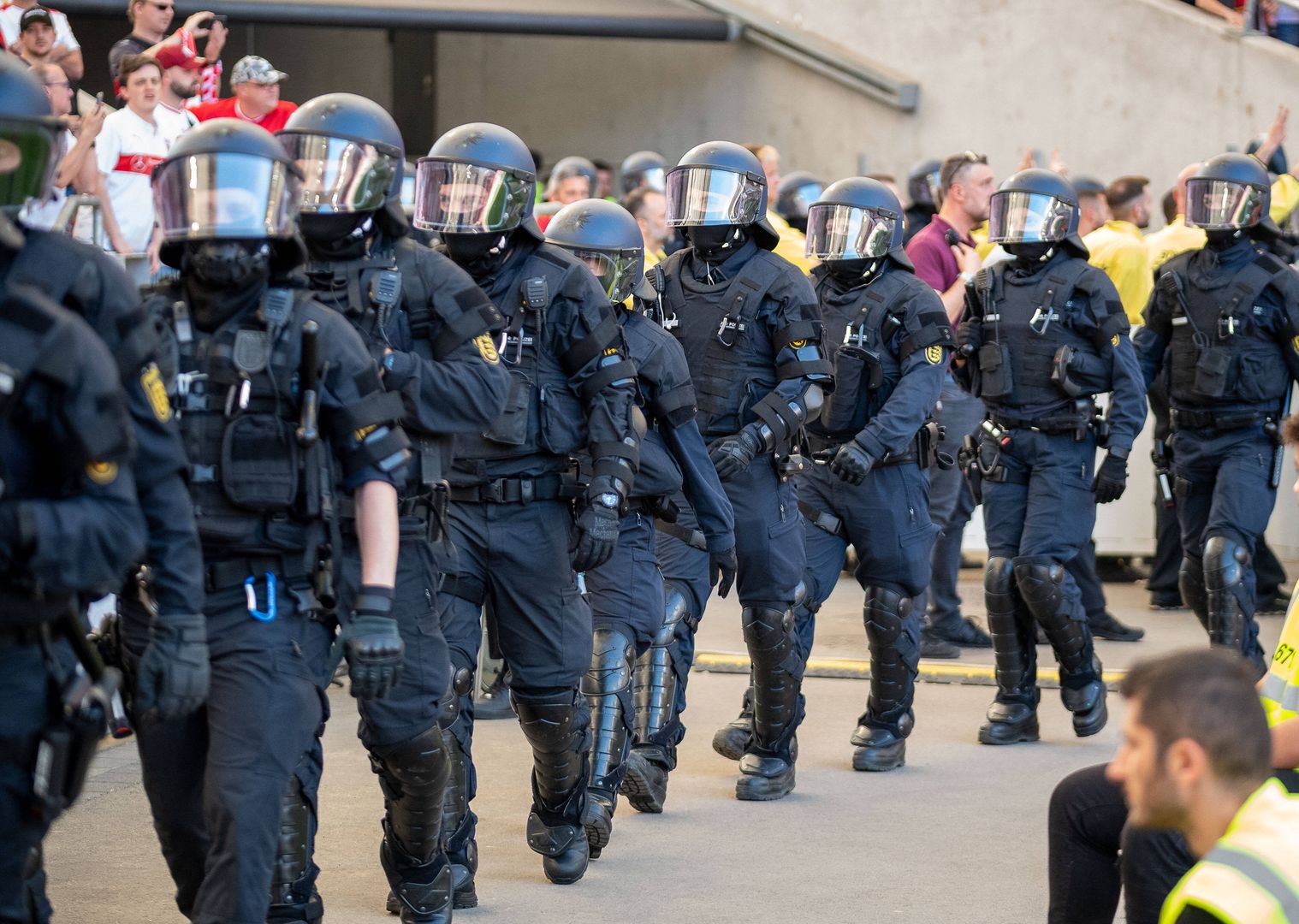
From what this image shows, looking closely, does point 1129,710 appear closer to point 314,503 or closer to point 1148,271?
point 314,503

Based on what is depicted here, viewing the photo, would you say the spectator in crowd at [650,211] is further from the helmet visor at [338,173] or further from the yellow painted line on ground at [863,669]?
the helmet visor at [338,173]

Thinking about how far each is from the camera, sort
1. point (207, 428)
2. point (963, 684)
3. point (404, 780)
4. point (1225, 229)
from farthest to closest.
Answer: point (963, 684) < point (1225, 229) < point (404, 780) < point (207, 428)

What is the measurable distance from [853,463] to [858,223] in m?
0.97

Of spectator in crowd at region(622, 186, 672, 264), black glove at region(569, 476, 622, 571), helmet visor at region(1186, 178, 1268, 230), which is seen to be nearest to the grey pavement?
black glove at region(569, 476, 622, 571)

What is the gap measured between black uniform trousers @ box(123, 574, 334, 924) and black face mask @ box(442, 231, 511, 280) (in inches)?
62.8

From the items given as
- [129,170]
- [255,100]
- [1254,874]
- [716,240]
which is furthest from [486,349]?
[255,100]

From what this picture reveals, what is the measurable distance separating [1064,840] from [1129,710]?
132 centimetres

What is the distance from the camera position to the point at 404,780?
4.61 m

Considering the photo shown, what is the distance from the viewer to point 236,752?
12.1 ft

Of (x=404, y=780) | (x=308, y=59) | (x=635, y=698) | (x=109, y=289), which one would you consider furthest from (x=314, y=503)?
(x=308, y=59)

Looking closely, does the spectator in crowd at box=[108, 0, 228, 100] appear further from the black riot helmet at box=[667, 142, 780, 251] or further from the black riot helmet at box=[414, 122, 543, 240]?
the black riot helmet at box=[414, 122, 543, 240]

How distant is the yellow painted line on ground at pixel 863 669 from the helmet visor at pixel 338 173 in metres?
4.45

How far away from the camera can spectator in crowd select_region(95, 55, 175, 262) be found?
8078 millimetres

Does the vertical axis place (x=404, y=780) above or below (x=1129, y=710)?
below
